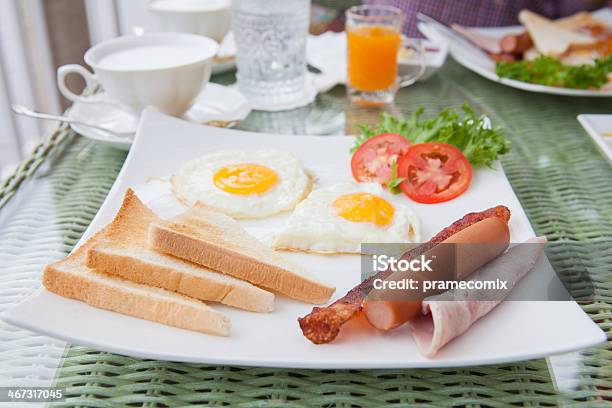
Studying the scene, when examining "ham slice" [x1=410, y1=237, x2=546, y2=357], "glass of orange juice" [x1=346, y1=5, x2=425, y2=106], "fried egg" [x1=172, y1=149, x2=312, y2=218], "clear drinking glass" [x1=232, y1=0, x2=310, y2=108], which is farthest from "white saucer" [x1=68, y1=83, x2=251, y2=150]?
"ham slice" [x1=410, y1=237, x2=546, y2=357]

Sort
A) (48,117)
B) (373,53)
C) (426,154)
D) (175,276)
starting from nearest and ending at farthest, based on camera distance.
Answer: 1. (175,276)
2. (426,154)
3. (48,117)
4. (373,53)

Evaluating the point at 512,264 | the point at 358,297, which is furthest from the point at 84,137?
the point at 512,264

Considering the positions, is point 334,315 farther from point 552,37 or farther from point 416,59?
point 552,37

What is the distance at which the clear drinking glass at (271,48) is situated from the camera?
296cm

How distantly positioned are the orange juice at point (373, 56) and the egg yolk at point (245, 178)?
112 cm

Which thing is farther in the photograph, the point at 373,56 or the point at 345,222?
the point at 373,56

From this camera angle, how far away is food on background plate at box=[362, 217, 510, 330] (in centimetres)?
136

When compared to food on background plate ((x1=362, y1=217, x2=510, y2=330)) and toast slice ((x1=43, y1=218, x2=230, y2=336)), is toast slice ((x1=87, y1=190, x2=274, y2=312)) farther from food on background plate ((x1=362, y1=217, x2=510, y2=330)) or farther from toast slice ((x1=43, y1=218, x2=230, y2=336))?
food on background plate ((x1=362, y1=217, x2=510, y2=330))

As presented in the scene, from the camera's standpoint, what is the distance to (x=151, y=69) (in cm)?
245

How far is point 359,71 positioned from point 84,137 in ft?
4.39

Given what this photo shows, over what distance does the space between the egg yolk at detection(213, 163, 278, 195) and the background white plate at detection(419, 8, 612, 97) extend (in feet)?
5.02

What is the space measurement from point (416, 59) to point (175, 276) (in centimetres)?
220

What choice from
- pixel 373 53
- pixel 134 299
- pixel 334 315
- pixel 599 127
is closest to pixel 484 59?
pixel 373 53

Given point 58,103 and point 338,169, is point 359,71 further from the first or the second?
point 58,103
